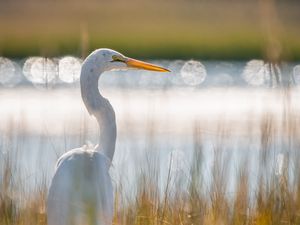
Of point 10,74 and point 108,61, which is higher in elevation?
point 10,74

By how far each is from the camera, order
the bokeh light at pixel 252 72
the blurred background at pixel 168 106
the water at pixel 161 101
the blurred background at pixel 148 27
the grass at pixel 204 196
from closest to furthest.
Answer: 1. the grass at pixel 204 196
2. the blurred background at pixel 168 106
3. the water at pixel 161 101
4. the bokeh light at pixel 252 72
5. the blurred background at pixel 148 27

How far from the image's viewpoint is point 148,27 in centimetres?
2717

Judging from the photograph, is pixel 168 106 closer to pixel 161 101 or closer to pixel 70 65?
pixel 161 101

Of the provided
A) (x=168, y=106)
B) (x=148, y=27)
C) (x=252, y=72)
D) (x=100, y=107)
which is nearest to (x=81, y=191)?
(x=100, y=107)

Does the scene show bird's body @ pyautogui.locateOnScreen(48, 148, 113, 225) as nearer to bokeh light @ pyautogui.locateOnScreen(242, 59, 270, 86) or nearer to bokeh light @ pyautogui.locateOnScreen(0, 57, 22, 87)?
bokeh light @ pyautogui.locateOnScreen(242, 59, 270, 86)

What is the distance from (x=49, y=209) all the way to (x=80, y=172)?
0.42 meters

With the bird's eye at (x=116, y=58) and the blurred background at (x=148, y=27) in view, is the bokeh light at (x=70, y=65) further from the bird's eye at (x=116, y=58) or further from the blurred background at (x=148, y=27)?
the blurred background at (x=148, y=27)

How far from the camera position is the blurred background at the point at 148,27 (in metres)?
21.4

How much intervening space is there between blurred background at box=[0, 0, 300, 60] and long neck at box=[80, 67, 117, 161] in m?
12.4

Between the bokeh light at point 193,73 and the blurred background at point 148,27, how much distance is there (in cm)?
41

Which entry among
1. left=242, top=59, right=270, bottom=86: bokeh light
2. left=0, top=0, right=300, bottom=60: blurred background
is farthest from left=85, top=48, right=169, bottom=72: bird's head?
left=0, top=0, right=300, bottom=60: blurred background

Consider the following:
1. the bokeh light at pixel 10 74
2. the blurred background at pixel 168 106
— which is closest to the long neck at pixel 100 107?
the blurred background at pixel 168 106

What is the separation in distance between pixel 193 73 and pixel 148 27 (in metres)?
6.38

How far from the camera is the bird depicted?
4.49 meters
